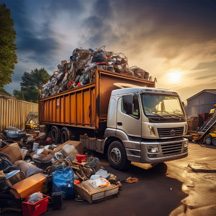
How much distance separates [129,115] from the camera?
552 cm

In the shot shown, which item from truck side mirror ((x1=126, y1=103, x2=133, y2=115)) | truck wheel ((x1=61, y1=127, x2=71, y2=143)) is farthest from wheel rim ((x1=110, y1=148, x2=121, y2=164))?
truck wheel ((x1=61, y1=127, x2=71, y2=143))

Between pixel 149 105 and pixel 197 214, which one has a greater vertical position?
pixel 149 105

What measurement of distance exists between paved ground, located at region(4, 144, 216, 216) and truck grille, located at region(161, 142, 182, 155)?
0.70 metres

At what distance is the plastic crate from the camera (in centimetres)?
319

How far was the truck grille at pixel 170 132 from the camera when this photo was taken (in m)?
5.10

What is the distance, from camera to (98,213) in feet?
11.2

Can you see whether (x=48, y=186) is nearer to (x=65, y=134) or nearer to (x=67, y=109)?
(x=65, y=134)

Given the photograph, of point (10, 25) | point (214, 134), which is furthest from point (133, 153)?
point (10, 25)

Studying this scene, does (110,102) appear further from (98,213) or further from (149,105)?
(98,213)

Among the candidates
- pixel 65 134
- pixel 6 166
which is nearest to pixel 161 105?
pixel 6 166

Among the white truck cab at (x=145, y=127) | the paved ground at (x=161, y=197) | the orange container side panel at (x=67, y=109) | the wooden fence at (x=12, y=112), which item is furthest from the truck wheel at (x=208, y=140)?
the wooden fence at (x=12, y=112)

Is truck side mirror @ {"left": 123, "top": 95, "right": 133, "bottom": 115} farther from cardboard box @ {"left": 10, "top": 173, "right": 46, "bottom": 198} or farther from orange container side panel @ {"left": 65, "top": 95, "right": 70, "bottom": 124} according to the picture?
orange container side panel @ {"left": 65, "top": 95, "right": 70, "bottom": 124}

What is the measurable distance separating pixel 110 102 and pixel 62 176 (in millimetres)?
2936

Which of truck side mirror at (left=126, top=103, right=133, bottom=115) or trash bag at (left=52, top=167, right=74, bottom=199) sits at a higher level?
truck side mirror at (left=126, top=103, right=133, bottom=115)
